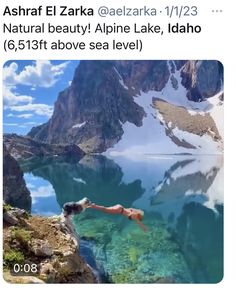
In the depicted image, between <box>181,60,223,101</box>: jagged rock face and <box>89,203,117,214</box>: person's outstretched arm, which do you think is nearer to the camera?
<box>181,60,223,101</box>: jagged rock face

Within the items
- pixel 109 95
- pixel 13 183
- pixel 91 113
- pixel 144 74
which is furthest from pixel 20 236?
pixel 144 74

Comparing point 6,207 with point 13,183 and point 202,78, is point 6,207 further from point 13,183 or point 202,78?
point 202,78

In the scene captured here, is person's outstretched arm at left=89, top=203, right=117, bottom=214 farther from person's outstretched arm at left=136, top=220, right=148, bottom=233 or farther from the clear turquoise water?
person's outstretched arm at left=136, top=220, right=148, bottom=233

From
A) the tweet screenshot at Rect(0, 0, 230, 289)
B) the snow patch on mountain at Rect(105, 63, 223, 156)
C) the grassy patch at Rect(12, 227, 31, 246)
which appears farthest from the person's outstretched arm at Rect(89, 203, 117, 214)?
the grassy patch at Rect(12, 227, 31, 246)

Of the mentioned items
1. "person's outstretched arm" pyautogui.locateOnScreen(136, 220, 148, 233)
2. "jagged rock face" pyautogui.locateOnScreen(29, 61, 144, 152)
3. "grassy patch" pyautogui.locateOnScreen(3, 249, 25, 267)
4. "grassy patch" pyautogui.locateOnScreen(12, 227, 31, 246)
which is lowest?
"grassy patch" pyautogui.locateOnScreen(3, 249, 25, 267)
